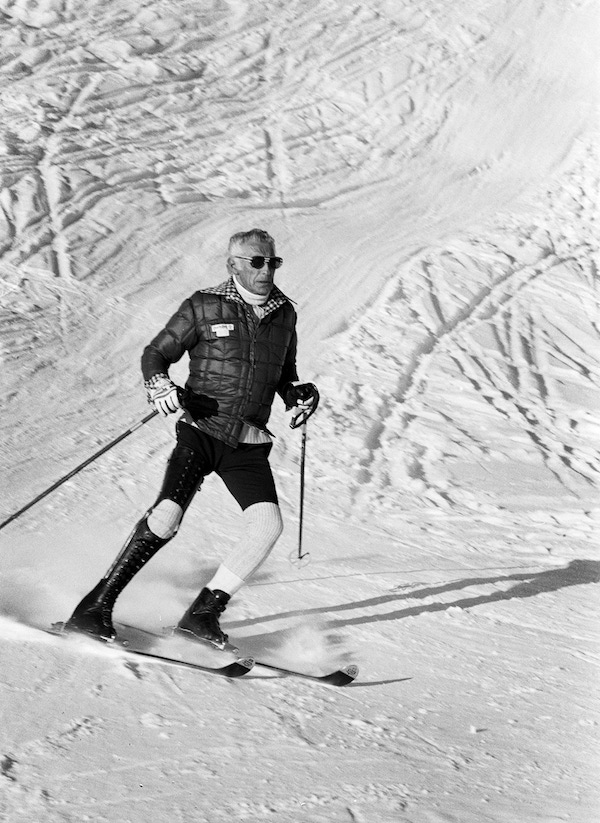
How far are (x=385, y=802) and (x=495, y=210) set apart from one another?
1249cm

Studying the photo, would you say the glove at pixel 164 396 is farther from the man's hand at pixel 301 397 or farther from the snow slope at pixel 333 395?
the snow slope at pixel 333 395

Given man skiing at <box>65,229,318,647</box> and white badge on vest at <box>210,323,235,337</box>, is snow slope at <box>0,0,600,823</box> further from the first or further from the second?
white badge on vest at <box>210,323,235,337</box>

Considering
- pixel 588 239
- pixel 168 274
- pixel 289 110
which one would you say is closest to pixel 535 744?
pixel 168 274

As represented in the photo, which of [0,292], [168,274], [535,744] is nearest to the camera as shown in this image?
[535,744]

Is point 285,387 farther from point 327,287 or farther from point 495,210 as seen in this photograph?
point 495,210

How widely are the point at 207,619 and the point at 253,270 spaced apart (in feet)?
4.89

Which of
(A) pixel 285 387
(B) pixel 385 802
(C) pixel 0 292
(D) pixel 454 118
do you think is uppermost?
(D) pixel 454 118

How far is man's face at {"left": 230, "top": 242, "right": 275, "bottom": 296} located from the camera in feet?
14.8

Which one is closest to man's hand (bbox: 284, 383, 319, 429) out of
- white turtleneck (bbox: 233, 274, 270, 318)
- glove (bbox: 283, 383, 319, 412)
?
glove (bbox: 283, 383, 319, 412)

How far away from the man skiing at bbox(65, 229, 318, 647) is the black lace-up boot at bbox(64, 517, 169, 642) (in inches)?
0.7

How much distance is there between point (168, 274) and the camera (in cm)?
1118

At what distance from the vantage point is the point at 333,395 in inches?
366

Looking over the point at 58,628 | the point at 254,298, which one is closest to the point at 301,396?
the point at 254,298

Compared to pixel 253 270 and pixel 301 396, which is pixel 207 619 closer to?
pixel 301 396
